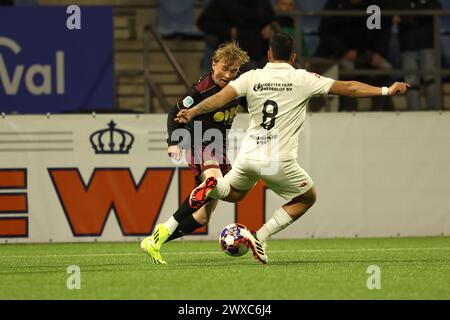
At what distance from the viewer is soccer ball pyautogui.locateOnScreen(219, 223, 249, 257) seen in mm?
9773

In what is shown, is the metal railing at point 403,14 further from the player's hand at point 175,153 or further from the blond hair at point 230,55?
the player's hand at point 175,153

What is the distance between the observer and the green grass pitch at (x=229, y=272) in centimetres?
792

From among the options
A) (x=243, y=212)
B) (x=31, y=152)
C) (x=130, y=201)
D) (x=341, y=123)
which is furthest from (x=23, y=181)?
(x=341, y=123)

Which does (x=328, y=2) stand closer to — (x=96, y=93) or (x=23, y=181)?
(x=96, y=93)

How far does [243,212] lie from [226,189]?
13.5 ft

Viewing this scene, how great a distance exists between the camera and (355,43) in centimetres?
1566

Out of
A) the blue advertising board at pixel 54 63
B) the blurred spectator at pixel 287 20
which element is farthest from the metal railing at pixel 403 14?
the blue advertising board at pixel 54 63

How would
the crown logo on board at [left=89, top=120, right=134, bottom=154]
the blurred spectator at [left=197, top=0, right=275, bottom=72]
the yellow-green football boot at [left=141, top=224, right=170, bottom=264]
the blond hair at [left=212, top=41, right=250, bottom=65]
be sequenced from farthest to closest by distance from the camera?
the blurred spectator at [left=197, top=0, right=275, bottom=72] → the crown logo on board at [left=89, top=120, right=134, bottom=154] → the blond hair at [left=212, top=41, right=250, bottom=65] → the yellow-green football boot at [left=141, top=224, right=170, bottom=264]

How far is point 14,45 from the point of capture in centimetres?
1451

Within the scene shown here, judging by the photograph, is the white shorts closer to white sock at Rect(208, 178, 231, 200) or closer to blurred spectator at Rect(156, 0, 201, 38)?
white sock at Rect(208, 178, 231, 200)

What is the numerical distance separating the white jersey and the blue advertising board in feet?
16.6

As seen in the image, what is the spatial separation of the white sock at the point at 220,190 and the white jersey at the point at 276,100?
36 centimetres

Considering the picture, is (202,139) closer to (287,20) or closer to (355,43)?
(355,43)

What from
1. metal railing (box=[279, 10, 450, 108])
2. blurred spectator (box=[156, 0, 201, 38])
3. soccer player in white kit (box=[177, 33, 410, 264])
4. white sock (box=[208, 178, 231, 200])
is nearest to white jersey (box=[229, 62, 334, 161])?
soccer player in white kit (box=[177, 33, 410, 264])
